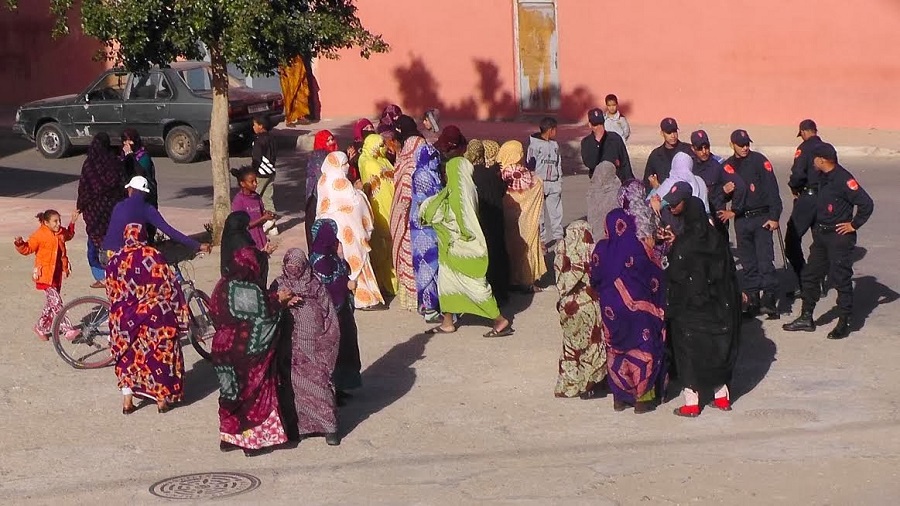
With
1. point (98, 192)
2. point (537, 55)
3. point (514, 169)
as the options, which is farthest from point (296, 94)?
point (514, 169)

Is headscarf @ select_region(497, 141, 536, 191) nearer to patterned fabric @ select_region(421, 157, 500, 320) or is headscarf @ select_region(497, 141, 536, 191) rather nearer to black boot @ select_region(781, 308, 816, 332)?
patterned fabric @ select_region(421, 157, 500, 320)

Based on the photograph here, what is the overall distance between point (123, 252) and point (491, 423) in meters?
2.65

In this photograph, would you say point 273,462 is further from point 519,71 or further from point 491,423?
point 519,71

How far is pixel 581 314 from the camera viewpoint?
32.2 feet

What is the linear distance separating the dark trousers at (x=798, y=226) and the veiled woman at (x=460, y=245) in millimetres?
2448

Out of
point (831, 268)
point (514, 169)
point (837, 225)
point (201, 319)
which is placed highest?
point (514, 169)

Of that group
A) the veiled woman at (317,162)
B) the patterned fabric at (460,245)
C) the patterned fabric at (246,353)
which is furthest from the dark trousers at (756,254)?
the patterned fabric at (246,353)

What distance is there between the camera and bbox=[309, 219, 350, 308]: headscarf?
31.3 ft

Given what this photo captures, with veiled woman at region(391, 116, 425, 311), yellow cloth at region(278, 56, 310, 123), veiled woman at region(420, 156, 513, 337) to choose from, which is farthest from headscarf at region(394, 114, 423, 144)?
yellow cloth at region(278, 56, 310, 123)

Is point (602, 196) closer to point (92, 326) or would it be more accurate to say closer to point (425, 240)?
point (425, 240)

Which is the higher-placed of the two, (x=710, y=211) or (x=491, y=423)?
(x=710, y=211)

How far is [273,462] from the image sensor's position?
8828mm

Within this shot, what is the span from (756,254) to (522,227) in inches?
87.1

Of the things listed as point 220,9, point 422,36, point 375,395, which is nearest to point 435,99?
point 422,36
